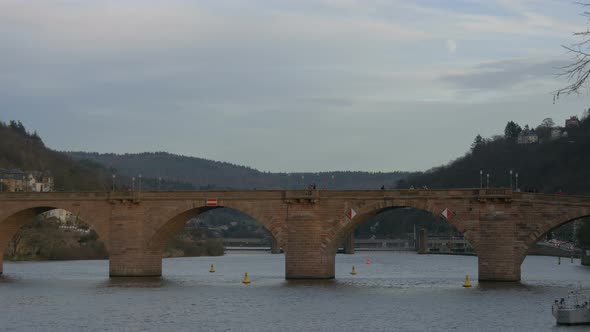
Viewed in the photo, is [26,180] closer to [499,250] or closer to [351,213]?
[351,213]

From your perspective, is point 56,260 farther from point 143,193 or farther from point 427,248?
point 427,248

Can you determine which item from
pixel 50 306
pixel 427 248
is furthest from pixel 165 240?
pixel 427 248

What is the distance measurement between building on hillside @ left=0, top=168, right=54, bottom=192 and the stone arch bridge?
5497 cm

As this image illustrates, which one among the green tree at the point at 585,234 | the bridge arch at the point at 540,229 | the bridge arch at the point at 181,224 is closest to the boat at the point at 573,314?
the bridge arch at the point at 540,229

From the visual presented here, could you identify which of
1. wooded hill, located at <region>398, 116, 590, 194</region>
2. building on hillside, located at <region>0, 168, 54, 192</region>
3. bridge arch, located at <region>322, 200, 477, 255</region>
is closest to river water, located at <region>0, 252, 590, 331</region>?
bridge arch, located at <region>322, 200, 477, 255</region>

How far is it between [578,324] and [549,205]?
22462 millimetres

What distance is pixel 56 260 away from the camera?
11519 cm

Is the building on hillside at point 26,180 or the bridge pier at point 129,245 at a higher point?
the building on hillside at point 26,180

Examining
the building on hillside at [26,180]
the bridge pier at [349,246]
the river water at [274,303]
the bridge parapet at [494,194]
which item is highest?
the building on hillside at [26,180]

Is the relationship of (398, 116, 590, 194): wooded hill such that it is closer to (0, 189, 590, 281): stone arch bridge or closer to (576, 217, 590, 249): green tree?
(576, 217, 590, 249): green tree

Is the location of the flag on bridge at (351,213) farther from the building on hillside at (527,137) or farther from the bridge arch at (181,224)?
the building on hillside at (527,137)

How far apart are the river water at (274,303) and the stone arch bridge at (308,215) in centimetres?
180

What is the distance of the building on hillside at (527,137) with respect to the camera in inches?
7090

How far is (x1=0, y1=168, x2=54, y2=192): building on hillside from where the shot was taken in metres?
138
